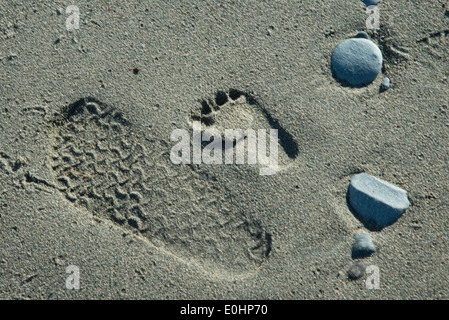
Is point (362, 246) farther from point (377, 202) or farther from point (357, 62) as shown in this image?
point (357, 62)

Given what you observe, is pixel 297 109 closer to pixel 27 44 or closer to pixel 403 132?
pixel 403 132

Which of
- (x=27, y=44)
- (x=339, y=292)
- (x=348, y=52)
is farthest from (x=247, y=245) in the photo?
(x=27, y=44)

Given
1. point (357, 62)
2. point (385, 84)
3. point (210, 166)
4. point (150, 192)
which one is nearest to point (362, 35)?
point (357, 62)

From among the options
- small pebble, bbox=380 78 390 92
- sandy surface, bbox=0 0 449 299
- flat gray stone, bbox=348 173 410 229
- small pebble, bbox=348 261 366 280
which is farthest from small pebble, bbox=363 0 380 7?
small pebble, bbox=348 261 366 280

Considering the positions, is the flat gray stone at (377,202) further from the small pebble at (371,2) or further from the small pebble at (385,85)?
the small pebble at (371,2)

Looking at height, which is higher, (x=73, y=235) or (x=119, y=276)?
(x=73, y=235)

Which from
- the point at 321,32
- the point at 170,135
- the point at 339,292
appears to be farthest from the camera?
the point at 321,32
